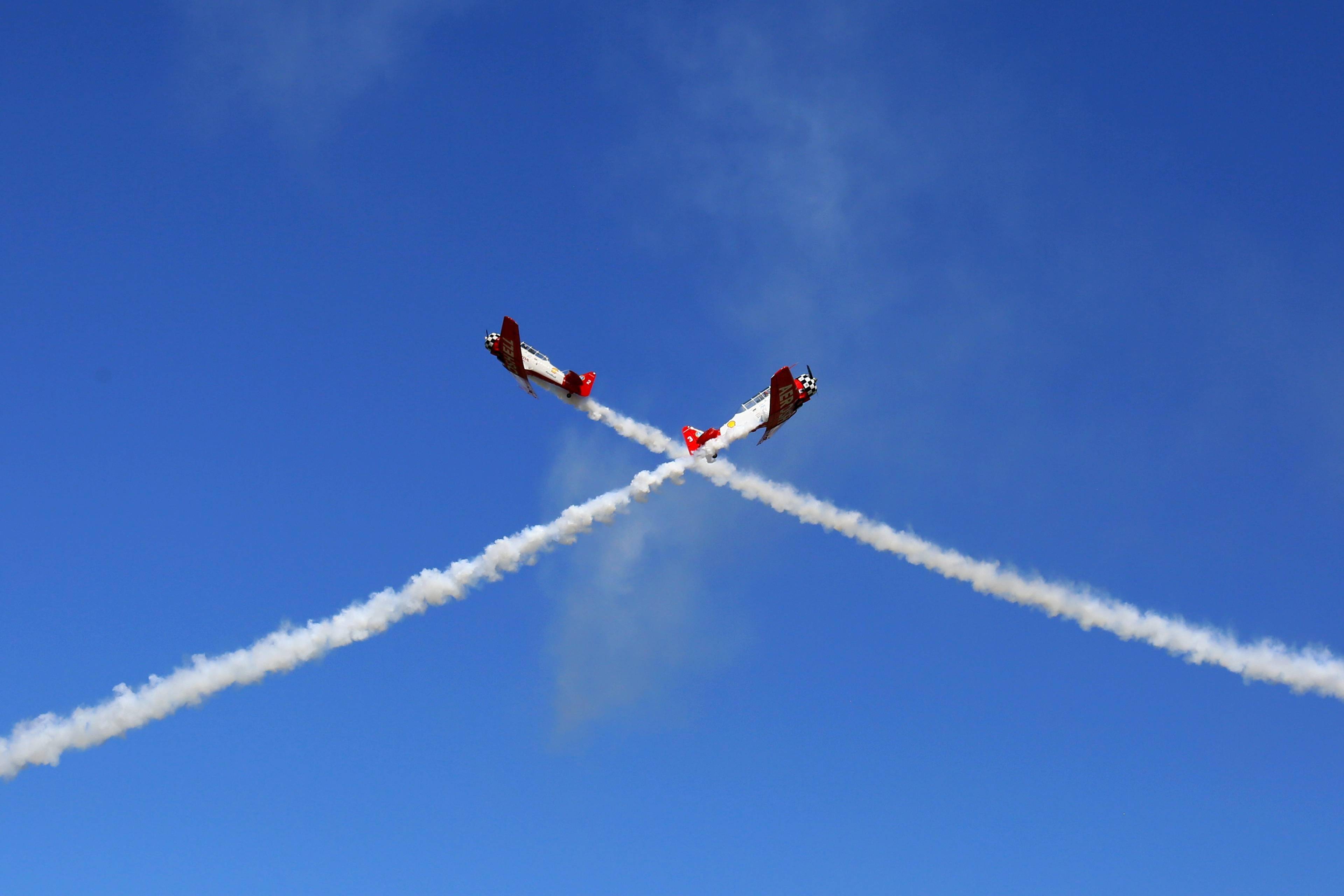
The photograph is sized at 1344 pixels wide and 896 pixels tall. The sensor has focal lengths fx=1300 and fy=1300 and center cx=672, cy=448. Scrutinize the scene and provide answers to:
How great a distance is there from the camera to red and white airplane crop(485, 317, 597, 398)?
243ft

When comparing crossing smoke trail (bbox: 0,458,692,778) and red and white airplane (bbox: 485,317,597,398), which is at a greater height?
red and white airplane (bbox: 485,317,597,398)

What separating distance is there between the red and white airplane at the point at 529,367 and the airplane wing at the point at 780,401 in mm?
10449

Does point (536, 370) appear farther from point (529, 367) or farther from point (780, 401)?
point (780, 401)

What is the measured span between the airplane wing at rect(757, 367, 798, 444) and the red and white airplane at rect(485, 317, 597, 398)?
34.3ft

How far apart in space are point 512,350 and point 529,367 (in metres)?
1.40

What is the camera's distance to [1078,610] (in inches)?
3063

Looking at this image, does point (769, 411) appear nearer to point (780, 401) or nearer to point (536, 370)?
point (780, 401)

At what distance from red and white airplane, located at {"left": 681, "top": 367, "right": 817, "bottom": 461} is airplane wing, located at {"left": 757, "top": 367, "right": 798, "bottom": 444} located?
0.06ft

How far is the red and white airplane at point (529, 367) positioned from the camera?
243 feet

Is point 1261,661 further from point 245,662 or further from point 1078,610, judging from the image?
point 245,662

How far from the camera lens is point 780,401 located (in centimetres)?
7306

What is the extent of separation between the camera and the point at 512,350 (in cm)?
7412

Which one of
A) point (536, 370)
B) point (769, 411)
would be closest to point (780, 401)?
point (769, 411)

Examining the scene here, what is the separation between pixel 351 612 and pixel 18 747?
17.6 meters
